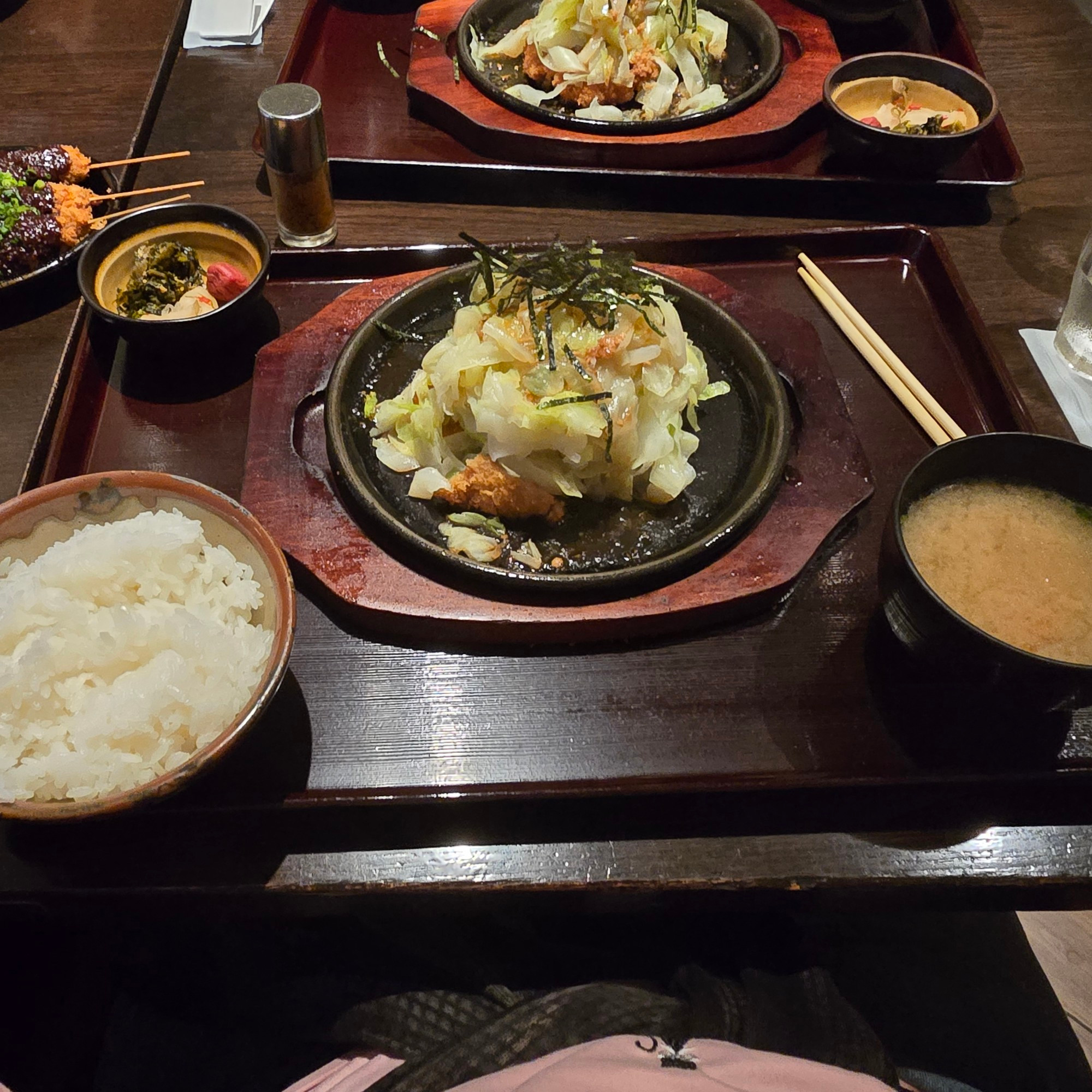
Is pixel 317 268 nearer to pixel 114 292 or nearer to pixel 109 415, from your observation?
pixel 114 292

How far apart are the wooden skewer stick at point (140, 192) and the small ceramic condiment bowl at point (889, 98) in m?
2.53

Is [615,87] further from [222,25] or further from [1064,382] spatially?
[1064,382]

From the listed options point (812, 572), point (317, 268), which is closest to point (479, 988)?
point (812, 572)

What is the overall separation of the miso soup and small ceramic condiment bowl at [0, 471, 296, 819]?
4.28 feet

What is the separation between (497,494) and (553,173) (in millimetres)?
1662

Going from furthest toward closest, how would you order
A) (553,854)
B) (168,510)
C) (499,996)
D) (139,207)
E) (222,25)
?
1. (222,25)
2. (139,207)
3. (499,996)
4. (168,510)
5. (553,854)

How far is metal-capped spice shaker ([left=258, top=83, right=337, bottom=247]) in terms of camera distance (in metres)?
2.61

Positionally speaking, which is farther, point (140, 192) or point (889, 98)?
point (889, 98)

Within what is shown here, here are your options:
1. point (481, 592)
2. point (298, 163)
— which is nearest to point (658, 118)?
point (298, 163)

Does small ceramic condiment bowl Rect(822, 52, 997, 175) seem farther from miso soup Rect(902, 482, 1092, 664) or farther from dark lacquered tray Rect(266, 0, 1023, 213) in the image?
miso soup Rect(902, 482, 1092, 664)

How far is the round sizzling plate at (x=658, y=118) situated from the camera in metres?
3.21

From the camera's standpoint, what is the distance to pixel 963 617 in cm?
156

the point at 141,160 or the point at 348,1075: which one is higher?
the point at 141,160

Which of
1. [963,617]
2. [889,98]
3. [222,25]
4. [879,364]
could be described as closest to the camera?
[963,617]
